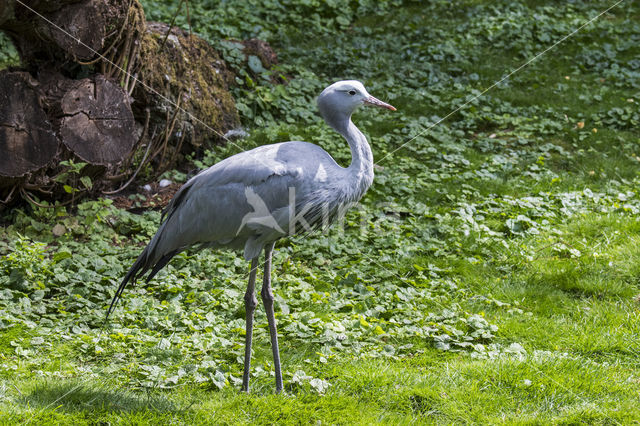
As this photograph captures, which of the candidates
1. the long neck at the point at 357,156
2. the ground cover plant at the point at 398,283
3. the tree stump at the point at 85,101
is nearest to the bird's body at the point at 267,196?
the long neck at the point at 357,156

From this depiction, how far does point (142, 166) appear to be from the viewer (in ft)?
23.2

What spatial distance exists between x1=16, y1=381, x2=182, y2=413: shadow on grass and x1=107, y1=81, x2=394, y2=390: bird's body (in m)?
0.54

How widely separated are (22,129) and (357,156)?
3435mm

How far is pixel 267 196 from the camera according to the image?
161 inches

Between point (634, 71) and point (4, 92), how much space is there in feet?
27.7

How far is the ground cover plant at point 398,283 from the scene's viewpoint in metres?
3.85

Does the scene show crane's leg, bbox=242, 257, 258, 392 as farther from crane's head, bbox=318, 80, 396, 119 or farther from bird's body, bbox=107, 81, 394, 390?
crane's head, bbox=318, 80, 396, 119

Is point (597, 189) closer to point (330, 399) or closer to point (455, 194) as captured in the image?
point (455, 194)

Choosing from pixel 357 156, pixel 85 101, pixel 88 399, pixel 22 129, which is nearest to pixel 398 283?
pixel 357 156

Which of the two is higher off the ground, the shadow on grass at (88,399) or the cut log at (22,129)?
the cut log at (22,129)

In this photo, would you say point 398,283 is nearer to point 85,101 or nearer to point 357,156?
point 357,156

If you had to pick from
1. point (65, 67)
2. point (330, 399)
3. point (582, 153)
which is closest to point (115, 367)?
point (330, 399)

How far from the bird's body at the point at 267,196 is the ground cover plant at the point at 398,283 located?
0.49 meters

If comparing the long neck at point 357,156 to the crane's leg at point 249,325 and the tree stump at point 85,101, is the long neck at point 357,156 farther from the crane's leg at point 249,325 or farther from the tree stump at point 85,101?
the tree stump at point 85,101
